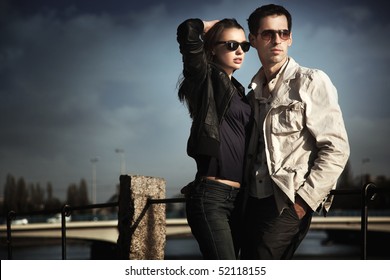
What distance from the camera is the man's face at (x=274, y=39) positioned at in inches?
99.9

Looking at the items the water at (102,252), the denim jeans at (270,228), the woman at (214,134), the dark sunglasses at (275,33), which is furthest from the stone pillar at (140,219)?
the water at (102,252)

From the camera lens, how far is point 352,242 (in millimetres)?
44469

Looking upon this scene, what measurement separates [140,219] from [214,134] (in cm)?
162

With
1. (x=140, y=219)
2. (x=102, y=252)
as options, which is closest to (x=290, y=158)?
(x=140, y=219)

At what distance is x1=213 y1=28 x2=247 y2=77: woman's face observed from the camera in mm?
2520

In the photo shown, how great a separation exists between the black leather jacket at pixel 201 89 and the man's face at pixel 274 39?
236 mm

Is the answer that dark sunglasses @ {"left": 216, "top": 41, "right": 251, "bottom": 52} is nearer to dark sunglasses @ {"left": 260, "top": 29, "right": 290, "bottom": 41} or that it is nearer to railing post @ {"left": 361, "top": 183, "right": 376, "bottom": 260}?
dark sunglasses @ {"left": 260, "top": 29, "right": 290, "bottom": 41}

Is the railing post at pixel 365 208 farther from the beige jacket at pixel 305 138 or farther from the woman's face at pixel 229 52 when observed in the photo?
the woman's face at pixel 229 52

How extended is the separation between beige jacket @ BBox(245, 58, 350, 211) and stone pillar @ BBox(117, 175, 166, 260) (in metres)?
1.50

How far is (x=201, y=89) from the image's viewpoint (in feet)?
8.01
